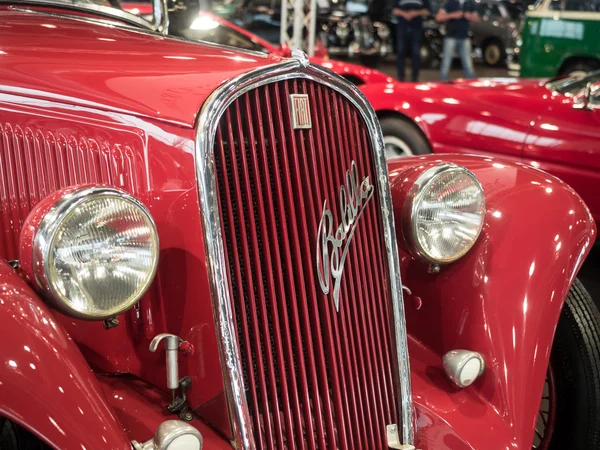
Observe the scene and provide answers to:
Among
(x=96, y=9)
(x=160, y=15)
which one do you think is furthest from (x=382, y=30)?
(x=96, y=9)

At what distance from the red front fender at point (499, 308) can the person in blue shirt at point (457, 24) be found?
6864 mm

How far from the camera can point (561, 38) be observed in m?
8.41

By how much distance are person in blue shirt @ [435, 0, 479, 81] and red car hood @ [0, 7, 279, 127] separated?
7.11m

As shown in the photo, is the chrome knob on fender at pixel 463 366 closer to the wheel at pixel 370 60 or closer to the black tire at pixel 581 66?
the black tire at pixel 581 66

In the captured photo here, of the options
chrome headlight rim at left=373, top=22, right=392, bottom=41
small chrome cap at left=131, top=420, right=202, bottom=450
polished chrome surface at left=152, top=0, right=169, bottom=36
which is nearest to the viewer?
small chrome cap at left=131, top=420, right=202, bottom=450

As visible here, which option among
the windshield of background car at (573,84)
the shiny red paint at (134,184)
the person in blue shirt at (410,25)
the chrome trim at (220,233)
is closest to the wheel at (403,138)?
the windshield of background car at (573,84)

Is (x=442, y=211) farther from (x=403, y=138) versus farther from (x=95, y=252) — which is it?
(x=403, y=138)

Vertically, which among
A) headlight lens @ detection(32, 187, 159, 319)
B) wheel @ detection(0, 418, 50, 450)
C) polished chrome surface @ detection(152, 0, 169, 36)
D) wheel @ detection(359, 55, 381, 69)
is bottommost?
wheel @ detection(0, 418, 50, 450)

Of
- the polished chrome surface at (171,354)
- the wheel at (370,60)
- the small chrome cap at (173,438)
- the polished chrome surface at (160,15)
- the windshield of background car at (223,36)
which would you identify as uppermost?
the polished chrome surface at (160,15)

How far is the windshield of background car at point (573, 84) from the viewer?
4.73 m

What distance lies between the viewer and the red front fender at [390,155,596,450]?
6.30ft

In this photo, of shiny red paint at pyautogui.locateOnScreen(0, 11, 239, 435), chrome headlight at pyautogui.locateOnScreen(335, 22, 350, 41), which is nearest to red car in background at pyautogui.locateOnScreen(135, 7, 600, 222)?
shiny red paint at pyautogui.locateOnScreen(0, 11, 239, 435)

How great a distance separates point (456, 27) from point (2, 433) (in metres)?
8.27

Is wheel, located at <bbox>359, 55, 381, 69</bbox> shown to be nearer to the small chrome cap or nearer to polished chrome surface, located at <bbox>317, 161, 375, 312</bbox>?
polished chrome surface, located at <bbox>317, 161, 375, 312</bbox>
